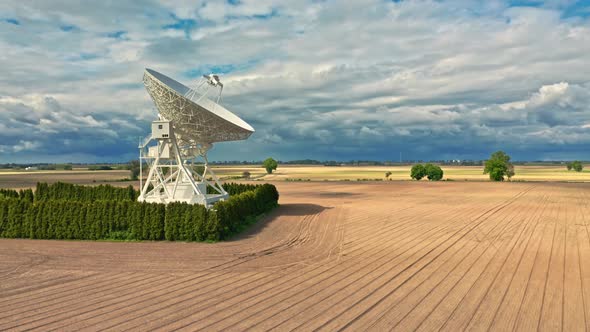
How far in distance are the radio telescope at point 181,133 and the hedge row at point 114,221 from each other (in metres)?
5.17

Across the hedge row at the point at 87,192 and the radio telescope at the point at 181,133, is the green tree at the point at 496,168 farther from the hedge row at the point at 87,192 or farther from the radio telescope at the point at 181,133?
the radio telescope at the point at 181,133

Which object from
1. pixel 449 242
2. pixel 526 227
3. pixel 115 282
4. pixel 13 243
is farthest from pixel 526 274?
pixel 13 243

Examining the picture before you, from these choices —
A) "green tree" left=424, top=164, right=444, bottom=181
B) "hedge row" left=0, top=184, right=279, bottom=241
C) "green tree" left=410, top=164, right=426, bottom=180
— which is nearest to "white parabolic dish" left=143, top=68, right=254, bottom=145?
"hedge row" left=0, top=184, right=279, bottom=241

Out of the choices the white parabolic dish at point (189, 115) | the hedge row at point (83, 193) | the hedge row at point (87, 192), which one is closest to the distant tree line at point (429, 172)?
the hedge row at point (87, 192)

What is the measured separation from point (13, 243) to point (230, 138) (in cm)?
1599

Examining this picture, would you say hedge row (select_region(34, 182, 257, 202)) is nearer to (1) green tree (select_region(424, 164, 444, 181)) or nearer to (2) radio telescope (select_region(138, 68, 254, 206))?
(2) radio telescope (select_region(138, 68, 254, 206))

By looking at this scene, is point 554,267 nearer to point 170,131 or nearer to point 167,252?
point 167,252

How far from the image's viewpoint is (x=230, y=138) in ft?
108

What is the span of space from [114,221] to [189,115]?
29.3ft

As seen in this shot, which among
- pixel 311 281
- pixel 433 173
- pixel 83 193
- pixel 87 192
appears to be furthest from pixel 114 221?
pixel 433 173

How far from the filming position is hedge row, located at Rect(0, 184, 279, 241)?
22906mm

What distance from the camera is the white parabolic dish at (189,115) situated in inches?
1096

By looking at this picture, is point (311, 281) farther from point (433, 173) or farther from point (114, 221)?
point (433, 173)

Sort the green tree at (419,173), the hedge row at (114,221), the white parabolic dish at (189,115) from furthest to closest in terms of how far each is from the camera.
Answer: the green tree at (419,173)
the white parabolic dish at (189,115)
the hedge row at (114,221)
